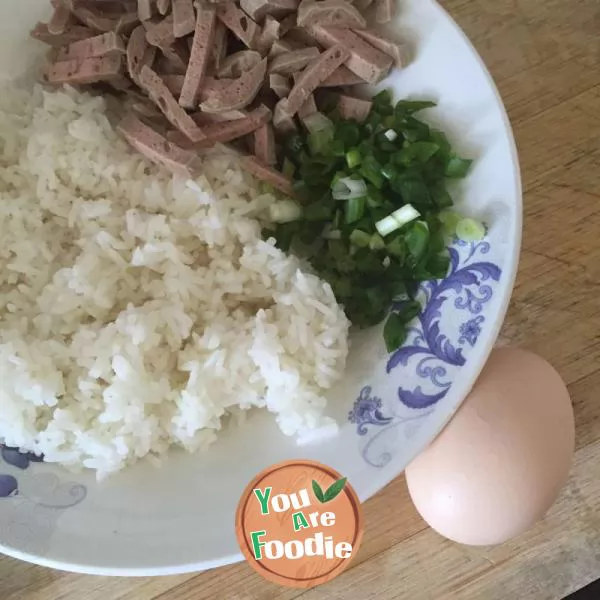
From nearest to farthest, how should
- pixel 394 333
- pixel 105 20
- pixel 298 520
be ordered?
pixel 298 520, pixel 394 333, pixel 105 20

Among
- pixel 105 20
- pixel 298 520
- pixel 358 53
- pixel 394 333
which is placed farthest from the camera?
pixel 105 20

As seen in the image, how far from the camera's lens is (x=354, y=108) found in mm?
1586

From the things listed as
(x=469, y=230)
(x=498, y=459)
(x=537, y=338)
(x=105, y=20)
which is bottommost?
(x=537, y=338)

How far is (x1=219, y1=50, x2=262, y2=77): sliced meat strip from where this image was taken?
1591 mm

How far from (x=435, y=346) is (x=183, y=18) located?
87 cm

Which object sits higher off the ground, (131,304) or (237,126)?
(237,126)

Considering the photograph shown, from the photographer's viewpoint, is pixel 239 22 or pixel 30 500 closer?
pixel 30 500

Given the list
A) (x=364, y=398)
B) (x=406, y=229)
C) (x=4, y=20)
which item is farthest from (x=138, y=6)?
(x=364, y=398)

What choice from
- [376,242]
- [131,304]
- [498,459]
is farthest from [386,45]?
[498,459]

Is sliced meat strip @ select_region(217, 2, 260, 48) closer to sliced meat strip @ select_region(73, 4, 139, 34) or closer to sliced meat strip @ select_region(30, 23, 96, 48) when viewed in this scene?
sliced meat strip @ select_region(73, 4, 139, 34)

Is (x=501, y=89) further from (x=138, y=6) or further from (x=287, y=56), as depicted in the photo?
(x=138, y=6)

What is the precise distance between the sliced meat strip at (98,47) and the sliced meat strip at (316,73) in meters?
0.38

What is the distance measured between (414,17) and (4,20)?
94 centimetres

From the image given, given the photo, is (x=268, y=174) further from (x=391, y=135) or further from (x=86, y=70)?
(x=86, y=70)
